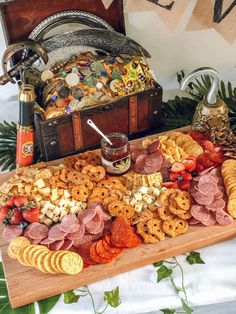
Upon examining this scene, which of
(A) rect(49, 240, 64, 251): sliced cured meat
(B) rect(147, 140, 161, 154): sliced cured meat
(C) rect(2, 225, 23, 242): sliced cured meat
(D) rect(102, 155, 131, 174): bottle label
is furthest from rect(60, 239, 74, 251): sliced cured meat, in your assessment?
(B) rect(147, 140, 161, 154): sliced cured meat

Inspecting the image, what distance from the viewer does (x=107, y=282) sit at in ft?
3.19

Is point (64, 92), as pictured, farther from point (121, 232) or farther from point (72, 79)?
point (121, 232)

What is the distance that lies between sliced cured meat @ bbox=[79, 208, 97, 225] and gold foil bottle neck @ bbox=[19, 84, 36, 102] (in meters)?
0.30

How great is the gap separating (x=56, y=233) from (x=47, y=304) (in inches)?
5.8

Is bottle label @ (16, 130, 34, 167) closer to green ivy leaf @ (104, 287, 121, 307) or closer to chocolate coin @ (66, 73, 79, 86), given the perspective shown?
chocolate coin @ (66, 73, 79, 86)

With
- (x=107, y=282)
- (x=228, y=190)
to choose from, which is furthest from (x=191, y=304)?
(x=228, y=190)

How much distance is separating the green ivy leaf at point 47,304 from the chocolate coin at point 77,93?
19.7 inches

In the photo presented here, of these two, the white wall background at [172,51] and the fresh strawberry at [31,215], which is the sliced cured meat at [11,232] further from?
the white wall background at [172,51]

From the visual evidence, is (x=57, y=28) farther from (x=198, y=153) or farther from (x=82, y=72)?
(x=198, y=153)

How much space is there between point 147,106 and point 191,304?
56 centimetres

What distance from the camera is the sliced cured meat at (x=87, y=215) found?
3.34 feet

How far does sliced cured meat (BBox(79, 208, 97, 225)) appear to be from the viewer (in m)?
1.02

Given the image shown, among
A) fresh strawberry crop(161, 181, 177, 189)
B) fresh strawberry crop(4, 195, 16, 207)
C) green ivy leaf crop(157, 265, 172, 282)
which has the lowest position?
green ivy leaf crop(157, 265, 172, 282)

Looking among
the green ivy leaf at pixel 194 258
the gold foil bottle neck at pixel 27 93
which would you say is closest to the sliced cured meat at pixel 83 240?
the green ivy leaf at pixel 194 258
